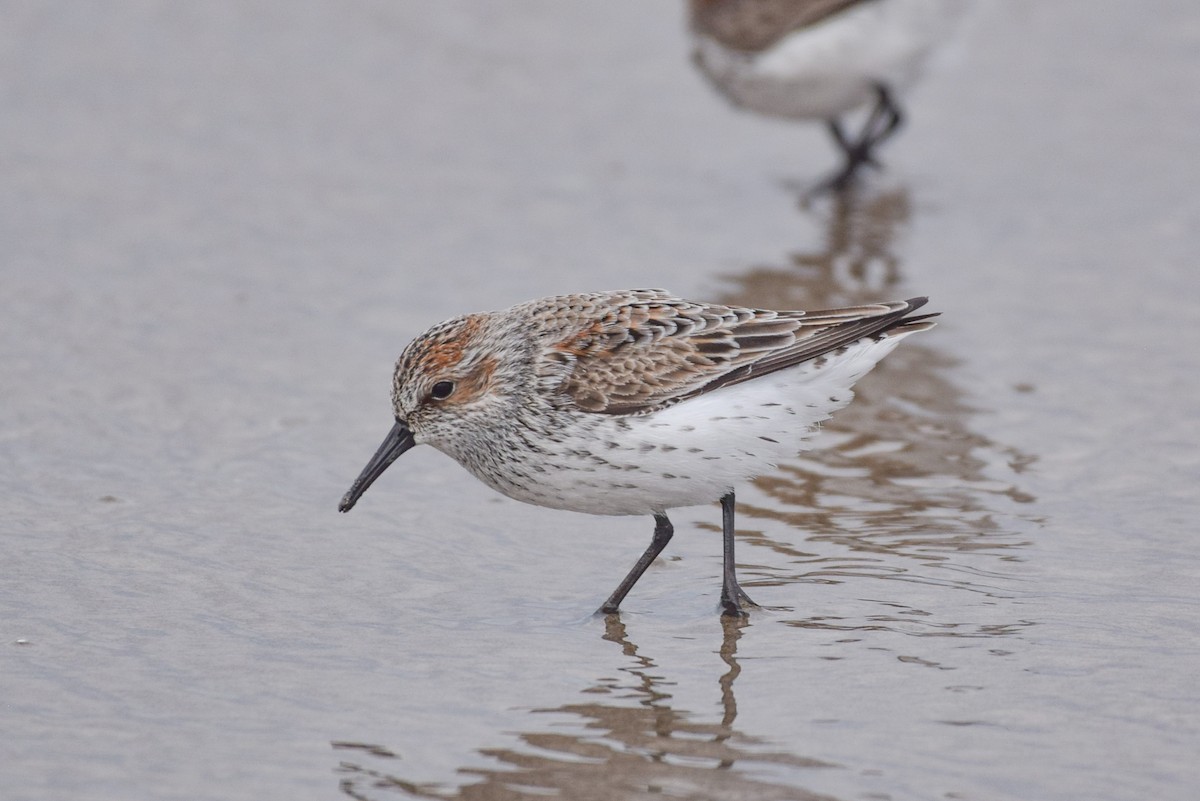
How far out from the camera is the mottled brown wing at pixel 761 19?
476 inches

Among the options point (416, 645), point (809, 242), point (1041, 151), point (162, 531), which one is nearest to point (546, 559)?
A: point (416, 645)

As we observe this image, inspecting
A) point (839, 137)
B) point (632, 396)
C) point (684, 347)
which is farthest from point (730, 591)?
point (839, 137)

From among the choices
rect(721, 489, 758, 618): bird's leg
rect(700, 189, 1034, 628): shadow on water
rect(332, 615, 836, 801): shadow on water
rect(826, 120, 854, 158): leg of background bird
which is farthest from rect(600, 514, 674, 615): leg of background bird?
rect(826, 120, 854, 158): leg of background bird

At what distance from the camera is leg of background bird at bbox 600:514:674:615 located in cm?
634

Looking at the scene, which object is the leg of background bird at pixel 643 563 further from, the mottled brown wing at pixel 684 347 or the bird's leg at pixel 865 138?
the bird's leg at pixel 865 138

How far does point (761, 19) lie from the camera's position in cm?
1225

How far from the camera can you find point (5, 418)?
26.4ft

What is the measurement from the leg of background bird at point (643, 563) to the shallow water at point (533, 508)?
9 cm

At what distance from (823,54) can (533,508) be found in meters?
5.76

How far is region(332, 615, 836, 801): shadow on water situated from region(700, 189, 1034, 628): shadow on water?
3.41ft

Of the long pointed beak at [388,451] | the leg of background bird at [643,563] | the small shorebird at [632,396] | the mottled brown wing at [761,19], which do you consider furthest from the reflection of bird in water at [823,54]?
the long pointed beak at [388,451]

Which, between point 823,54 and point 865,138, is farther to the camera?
point 865,138

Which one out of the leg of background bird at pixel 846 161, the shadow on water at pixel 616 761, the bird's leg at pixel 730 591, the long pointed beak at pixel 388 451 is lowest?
the shadow on water at pixel 616 761

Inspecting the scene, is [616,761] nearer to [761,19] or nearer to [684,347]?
[684,347]
